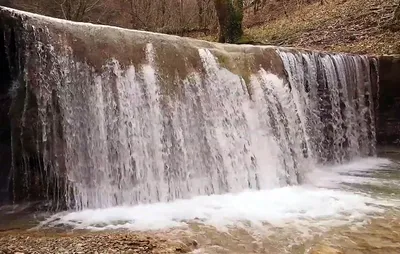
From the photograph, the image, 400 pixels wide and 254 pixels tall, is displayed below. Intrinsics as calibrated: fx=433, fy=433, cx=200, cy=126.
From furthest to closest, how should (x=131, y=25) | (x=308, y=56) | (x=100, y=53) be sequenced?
(x=131, y=25) < (x=308, y=56) < (x=100, y=53)

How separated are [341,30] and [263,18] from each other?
19.9 feet

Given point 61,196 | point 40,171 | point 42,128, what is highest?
point 42,128

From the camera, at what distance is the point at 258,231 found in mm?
5152

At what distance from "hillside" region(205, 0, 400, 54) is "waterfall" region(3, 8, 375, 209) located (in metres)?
3.04

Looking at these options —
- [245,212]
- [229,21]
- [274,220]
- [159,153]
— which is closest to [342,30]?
[229,21]

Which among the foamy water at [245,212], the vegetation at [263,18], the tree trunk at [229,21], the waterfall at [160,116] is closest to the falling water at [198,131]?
the waterfall at [160,116]

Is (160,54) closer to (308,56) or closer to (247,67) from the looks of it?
(247,67)

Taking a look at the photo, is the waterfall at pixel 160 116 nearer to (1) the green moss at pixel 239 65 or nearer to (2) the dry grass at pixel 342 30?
(1) the green moss at pixel 239 65

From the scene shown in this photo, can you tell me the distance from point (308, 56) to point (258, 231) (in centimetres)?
502

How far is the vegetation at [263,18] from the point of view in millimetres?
11859

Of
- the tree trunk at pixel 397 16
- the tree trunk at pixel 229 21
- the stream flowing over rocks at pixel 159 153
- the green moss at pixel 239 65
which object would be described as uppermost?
the tree trunk at pixel 229 21

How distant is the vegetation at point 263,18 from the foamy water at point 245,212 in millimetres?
5694

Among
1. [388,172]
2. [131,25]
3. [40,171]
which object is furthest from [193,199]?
[131,25]

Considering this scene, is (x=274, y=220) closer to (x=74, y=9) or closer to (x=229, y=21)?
(x=229, y=21)
